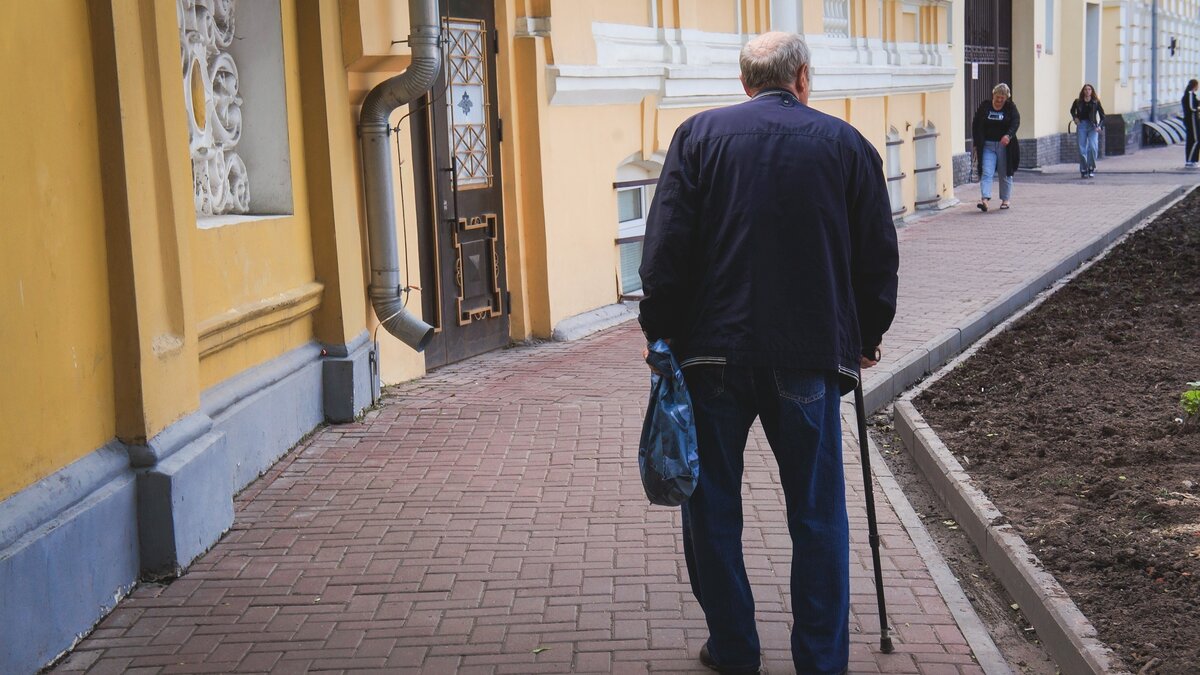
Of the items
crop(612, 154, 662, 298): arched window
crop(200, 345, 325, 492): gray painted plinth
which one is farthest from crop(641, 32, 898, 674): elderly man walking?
crop(612, 154, 662, 298): arched window

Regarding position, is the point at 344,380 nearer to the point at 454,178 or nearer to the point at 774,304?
the point at 454,178

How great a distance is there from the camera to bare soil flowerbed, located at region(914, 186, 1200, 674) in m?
4.80

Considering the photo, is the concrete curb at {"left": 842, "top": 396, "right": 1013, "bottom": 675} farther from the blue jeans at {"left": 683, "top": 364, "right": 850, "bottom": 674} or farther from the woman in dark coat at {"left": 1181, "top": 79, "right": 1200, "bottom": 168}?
the woman in dark coat at {"left": 1181, "top": 79, "right": 1200, "bottom": 168}

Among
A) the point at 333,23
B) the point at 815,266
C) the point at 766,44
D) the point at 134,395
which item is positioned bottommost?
the point at 134,395

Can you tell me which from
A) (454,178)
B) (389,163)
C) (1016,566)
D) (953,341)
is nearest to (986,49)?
(953,341)

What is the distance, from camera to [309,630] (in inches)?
191

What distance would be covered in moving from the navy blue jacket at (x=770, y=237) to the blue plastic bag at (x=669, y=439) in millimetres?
101

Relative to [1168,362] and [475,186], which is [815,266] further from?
[475,186]

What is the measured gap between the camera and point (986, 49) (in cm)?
2867

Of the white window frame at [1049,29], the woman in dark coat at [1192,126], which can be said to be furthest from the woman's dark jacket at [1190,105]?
the white window frame at [1049,29]

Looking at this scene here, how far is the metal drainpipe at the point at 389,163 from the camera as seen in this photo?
27.2 ft

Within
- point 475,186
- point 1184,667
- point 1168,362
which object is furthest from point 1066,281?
point 1184,667

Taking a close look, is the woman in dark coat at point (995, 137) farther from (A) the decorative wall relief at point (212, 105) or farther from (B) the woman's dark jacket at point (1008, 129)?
(A) the decorative wall relief at point (212, 105)

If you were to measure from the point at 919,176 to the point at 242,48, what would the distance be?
15.5 metres
